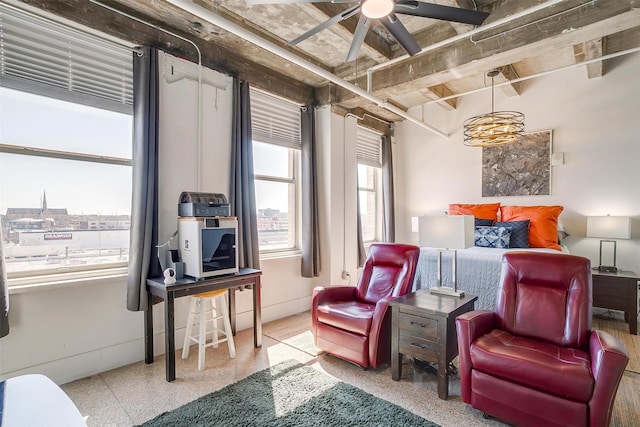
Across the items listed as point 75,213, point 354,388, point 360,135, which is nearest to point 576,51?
point 360,135

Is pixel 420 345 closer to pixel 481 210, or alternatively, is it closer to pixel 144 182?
pixel 144 182

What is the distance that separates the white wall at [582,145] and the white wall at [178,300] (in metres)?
2.24

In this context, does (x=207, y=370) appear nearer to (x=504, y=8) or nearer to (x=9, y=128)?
(x=9, y=128)

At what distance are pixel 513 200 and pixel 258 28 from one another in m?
4.10

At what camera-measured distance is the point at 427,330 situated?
91.2 inches

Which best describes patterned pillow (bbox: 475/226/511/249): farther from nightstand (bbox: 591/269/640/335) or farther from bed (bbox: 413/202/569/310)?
nightstand (bbox: 591/269/640/335)

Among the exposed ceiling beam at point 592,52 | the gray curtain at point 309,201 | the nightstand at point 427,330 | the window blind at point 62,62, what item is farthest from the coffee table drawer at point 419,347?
the exposed ceiling beam at point 592,52

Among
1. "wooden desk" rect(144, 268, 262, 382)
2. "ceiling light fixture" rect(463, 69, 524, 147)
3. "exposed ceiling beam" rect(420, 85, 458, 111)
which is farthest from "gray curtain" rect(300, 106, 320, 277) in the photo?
"ceiling light fixture" rect(463, 69, 524, 147)

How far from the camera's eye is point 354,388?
234cm

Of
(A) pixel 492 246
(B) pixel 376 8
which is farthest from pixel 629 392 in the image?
(B) pixel 376 8

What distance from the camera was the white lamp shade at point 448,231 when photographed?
2.66 metres

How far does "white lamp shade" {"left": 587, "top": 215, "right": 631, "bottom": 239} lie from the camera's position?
142 inches

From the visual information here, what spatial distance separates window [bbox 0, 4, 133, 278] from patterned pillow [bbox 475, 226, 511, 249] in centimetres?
403

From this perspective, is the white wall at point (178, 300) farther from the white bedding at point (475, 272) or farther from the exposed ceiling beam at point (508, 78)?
the exposed ceiling beam at point (508, 78)
